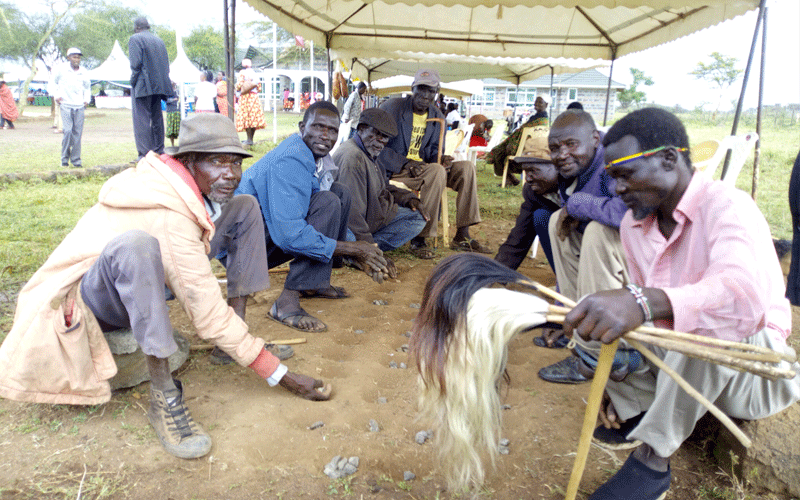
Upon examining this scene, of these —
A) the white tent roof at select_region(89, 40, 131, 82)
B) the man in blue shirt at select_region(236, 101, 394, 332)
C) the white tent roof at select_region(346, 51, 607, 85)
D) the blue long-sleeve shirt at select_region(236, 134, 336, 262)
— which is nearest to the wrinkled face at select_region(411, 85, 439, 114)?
the man in blue shirt at select_region(236, 101, 394, 332)

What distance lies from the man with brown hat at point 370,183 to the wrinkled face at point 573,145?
167 cm

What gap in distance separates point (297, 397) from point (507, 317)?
4.56ft

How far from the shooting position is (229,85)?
3.81 m

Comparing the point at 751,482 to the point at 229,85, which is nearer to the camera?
the point at 751,482

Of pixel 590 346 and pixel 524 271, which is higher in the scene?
pixel 590 346

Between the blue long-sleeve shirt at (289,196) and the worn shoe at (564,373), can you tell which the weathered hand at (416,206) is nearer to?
the blue long-sleeve shirt at (289,196)

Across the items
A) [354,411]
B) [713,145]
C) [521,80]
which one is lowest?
[354,411]

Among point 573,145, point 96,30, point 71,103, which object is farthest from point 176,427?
point 96,30

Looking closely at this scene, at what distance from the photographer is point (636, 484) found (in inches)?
72.7

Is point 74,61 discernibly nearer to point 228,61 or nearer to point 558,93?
point 228,61

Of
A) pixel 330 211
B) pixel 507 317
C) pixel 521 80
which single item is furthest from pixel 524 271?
pixel 521 80

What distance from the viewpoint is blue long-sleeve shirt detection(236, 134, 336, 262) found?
3.25 meters

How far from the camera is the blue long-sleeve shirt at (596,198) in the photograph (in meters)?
2.60

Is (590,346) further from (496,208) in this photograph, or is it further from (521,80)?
(521,80)
